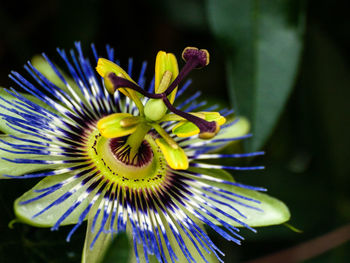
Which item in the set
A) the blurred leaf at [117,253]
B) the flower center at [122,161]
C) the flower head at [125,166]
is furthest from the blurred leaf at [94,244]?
the flower center at [122,161]

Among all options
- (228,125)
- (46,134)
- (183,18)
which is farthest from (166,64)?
(183,18)

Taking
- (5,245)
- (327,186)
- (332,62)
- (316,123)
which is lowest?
(327,186)

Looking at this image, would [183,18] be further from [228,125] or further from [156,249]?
[156,249]

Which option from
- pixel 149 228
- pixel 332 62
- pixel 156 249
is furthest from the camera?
pixel 332 62

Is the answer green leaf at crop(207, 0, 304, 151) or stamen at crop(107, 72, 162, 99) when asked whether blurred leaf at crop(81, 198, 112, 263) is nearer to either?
stamen at crop(107, 72, 162, 99)

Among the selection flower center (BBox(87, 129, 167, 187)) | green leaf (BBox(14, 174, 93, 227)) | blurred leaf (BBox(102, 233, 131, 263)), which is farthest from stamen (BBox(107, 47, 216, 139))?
blurred leaf (BBox(102, 233, 131, 263))

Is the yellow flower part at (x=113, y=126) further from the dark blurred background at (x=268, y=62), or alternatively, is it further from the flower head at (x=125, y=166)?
the dark blurred background at (x=268, y=62)

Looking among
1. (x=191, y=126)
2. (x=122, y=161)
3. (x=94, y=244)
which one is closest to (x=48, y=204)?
(x=94, y=244)
